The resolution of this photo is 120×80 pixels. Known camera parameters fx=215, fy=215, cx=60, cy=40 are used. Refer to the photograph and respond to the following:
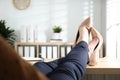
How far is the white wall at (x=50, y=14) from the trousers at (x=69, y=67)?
269 centimetres

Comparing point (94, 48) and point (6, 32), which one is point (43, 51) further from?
point (94, 48)

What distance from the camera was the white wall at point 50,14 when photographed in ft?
12.6

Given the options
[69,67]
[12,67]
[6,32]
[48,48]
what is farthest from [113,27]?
[12,67]

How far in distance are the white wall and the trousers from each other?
2692mm

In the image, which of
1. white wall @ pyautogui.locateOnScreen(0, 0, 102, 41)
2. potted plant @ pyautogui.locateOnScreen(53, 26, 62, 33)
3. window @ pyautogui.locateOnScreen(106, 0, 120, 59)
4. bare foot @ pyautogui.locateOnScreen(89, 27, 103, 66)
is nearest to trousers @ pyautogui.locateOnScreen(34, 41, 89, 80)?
bare foot @ pyautogui.locateOnScreen(89, 27, 103, 66)

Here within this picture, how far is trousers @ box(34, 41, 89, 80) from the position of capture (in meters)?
0.82

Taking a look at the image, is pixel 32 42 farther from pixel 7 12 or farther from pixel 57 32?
pixel 7 12

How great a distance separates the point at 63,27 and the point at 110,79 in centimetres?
263

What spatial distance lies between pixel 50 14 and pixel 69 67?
305cm

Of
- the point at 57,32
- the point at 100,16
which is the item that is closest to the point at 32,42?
the point at 57,32

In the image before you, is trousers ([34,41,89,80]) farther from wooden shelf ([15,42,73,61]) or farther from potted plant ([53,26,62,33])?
potted plant ([53,26,62,33])

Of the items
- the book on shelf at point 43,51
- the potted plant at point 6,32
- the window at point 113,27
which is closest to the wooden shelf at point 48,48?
the book on shelf at point 43,51

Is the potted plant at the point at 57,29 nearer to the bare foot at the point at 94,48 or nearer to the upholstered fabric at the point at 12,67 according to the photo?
the bare foot at the point at 94,48

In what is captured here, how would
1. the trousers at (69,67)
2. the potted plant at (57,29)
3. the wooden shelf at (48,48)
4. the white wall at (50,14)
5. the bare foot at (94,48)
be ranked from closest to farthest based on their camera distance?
the trousers at (69,67), the bare foot at (94,48), the wooden shelf at (48,48), the potted plant at (57,29), the white wall at (50,14)
